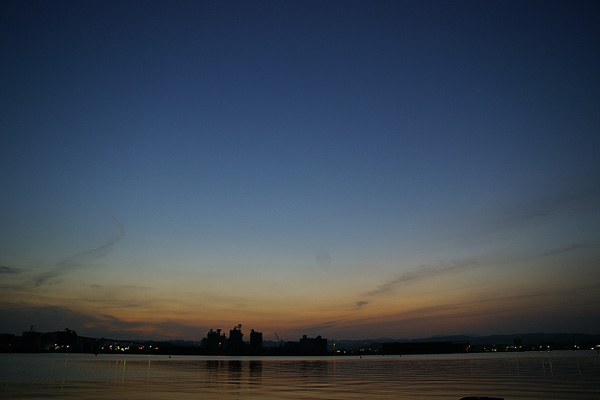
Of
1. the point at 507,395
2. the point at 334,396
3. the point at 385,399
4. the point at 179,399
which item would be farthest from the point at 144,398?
the point at 507,395

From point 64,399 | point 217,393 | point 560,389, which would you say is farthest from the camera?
point 560,389

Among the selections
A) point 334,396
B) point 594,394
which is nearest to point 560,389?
point 594,394

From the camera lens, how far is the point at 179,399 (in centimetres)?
3800

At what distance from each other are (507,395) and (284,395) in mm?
21302

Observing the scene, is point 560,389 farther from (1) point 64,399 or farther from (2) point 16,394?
(2) point 16,394

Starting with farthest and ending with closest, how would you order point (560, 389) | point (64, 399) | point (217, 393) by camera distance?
1. point (560, 389)
2. point (217, 393)
3. point (64, 399)

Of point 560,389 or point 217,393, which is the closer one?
point 217,393

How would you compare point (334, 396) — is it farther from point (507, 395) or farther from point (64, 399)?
point (64, 399)

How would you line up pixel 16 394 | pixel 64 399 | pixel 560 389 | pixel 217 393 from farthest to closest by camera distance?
1. pixel 560 389
2. pixel 217 393
3. pixel 16 394
4. pixel 64 399

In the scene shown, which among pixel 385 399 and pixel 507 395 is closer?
pixel 385 399

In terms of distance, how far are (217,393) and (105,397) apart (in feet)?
34.0

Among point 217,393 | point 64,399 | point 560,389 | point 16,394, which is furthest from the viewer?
point 560,389

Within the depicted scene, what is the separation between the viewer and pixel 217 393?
43406 millimetres

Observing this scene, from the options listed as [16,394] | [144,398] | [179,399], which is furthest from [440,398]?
[16,394]
